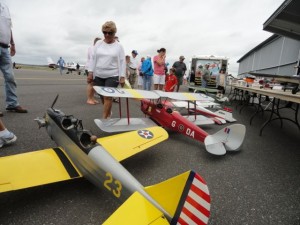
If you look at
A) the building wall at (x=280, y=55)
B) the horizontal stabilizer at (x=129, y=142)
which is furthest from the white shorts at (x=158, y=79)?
the building wall at (x=280, y=55)

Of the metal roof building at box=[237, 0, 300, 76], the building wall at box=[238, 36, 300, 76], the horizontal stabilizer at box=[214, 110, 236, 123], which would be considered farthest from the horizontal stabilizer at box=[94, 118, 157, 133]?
the building wall at box=[238, 36, 300, 76]

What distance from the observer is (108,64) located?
15.8 ft

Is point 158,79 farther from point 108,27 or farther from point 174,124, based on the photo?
point 108,27

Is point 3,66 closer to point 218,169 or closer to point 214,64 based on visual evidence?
point 218,169

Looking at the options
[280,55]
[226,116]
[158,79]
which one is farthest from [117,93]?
[280,55]

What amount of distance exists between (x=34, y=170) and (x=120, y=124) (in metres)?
2.59

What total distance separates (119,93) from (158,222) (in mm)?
2921

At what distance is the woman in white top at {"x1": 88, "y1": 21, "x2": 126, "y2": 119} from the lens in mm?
4770

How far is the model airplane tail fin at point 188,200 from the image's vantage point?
1730 millimetres

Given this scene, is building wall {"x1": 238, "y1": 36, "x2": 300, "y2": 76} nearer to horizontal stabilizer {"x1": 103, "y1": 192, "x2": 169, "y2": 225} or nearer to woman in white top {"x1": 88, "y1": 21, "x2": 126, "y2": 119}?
woman in white top {"x1": 88, "y1": 21, "x2": 126, "y2": 119}

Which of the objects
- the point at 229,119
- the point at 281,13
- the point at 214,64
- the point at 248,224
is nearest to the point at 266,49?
the point at 214,64

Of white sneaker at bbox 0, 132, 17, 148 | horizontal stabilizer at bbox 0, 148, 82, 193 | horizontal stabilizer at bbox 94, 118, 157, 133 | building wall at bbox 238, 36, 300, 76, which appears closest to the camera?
horizontal stabilizer at bbox 0, 148, 82, 193

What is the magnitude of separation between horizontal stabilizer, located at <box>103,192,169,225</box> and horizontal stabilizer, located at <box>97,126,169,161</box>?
1.25 m

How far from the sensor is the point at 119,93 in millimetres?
4227
